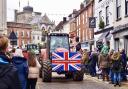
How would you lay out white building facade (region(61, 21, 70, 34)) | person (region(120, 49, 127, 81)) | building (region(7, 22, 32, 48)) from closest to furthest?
person (region(120, 49, 127, 81)), white building facade (region(61, 21, 70, 34)), building (region(7, 22, 32, 48))

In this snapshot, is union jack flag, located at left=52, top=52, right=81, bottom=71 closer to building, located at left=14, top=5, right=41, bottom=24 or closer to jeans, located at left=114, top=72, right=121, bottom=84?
jeans, located at left=114, top=72, right=121, bottom=84

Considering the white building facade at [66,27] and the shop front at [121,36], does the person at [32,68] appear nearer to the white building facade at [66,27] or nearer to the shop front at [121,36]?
the shop front at [121,36]

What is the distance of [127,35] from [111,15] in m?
5.29

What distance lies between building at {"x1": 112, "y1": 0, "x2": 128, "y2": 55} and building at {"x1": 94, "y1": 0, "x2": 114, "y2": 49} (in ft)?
3.45

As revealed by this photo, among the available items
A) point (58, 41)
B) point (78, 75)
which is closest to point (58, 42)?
point (58, 41)

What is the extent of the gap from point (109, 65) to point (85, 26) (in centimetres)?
3313

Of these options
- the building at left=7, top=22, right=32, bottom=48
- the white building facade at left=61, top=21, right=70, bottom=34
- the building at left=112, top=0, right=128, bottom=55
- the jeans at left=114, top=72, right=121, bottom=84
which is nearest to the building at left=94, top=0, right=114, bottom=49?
the building at left=112, top=0, right=128, bottom=55

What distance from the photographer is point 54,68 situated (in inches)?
782

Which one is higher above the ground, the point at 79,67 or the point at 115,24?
the point at 115,24

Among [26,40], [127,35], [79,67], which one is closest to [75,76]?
[79,67]

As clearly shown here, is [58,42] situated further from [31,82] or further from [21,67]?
[21,67]

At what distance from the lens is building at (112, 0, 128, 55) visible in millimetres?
26087

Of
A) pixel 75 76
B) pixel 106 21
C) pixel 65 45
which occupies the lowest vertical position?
pixel 75 76

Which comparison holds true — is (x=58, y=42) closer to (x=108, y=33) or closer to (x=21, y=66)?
(x=108, y=33)
